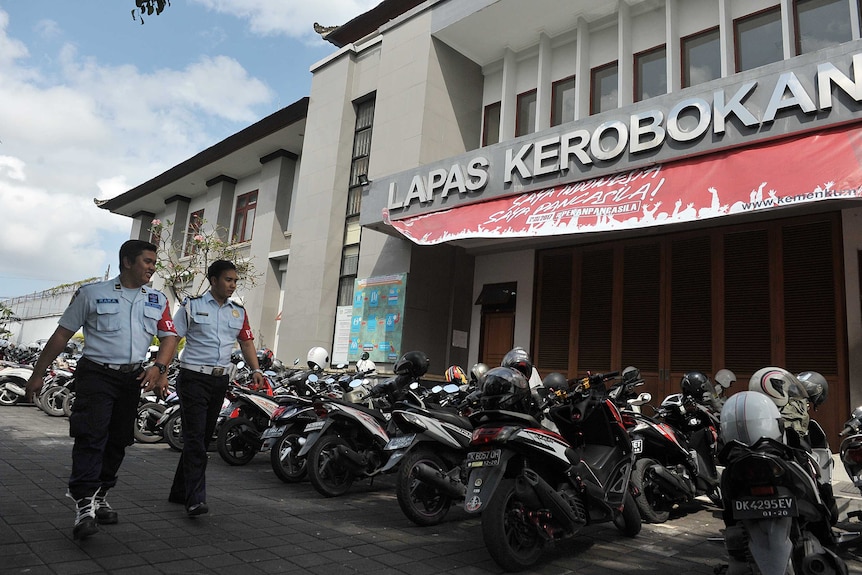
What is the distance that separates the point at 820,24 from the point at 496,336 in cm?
749

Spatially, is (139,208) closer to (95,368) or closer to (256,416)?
(256,416)

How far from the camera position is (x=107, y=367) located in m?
3.80

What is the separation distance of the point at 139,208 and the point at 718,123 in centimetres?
2587

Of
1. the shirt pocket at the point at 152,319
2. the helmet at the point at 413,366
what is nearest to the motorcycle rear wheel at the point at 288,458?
the helmet at the point at 413,366

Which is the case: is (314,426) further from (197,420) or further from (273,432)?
(197,420)

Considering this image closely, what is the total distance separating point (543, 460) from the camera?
12.6 ft

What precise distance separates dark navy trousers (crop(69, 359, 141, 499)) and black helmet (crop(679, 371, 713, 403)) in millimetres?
4886

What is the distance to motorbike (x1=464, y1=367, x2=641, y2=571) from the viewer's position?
353cm

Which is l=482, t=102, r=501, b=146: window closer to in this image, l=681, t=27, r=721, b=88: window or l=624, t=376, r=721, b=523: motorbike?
l=681, t=27, r=721, b=88: window

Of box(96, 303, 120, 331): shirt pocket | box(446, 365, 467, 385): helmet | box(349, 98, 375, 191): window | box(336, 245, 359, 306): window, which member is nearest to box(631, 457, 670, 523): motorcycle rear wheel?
box(446, 365, 467, 385): helmet

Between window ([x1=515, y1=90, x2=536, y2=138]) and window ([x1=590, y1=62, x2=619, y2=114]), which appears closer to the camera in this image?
window ([x1=590, y1=62, x2=619, y2=114])

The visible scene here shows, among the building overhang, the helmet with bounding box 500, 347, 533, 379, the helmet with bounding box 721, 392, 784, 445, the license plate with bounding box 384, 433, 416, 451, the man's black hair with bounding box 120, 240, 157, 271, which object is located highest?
the building overhang

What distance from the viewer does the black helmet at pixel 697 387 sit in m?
5.74

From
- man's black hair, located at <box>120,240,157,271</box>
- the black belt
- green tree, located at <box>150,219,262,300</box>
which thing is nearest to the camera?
the black belt
